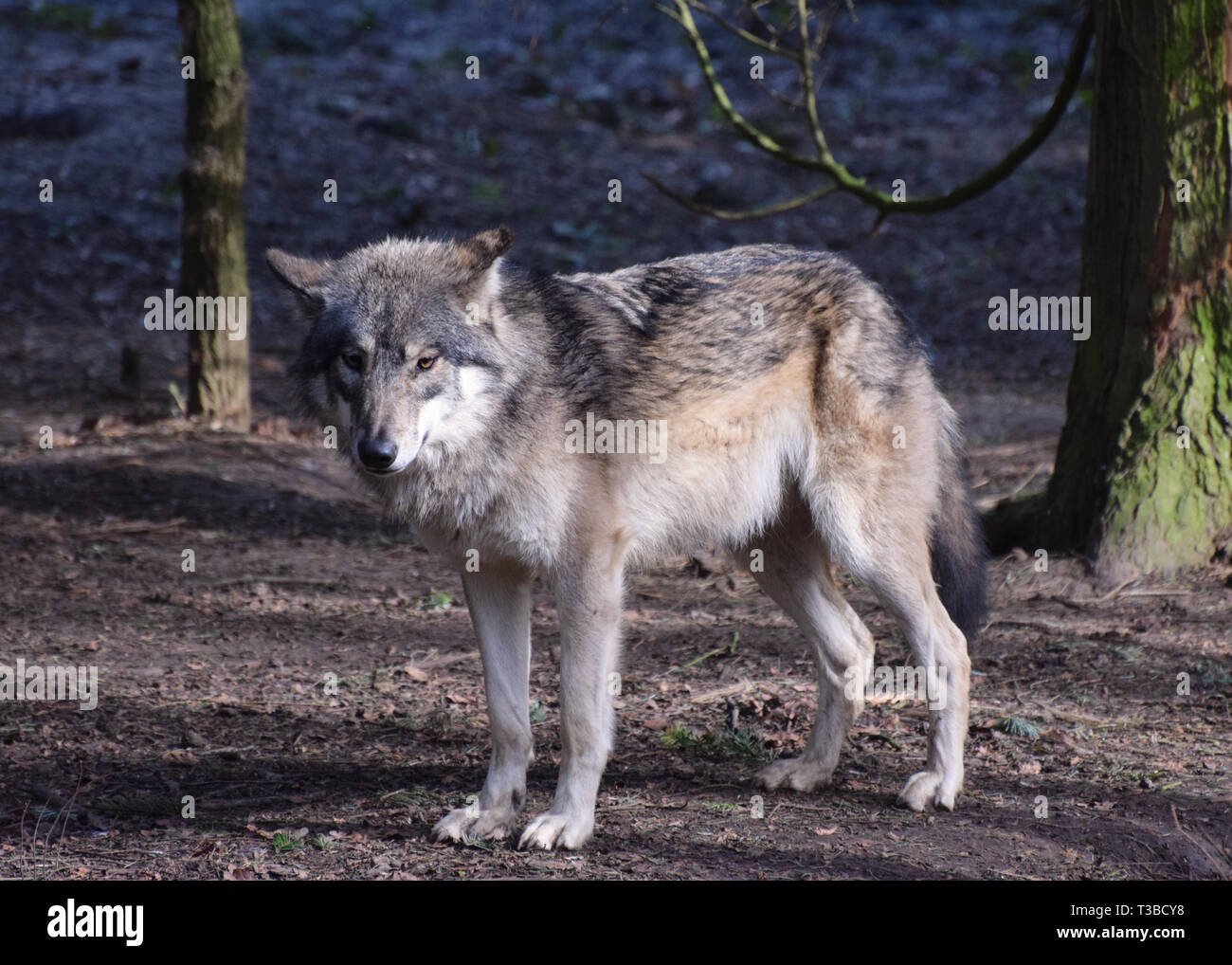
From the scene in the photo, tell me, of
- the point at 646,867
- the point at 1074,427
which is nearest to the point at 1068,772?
the point at 646,867

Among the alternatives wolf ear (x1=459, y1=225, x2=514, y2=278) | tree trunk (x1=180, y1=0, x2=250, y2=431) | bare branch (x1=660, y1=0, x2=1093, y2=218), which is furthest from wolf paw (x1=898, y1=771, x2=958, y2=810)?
tree trunk (x1=180, y1=0, x2=250, y2=431)

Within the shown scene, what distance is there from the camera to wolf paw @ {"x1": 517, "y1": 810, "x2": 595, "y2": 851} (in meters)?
3.91

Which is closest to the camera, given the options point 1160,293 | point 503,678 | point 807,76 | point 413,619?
point 503,678

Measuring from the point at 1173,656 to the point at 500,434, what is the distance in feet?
10.3

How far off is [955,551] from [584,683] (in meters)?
1.61

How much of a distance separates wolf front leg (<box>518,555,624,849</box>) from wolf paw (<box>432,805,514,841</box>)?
0.14 meters

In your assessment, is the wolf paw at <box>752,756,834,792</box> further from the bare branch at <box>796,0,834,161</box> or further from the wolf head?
the bare branch at <box>796,0,834,161</box>

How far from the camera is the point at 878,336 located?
4520mm

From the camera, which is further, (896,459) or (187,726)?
(187,726)

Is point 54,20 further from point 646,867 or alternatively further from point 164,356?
point 646,867

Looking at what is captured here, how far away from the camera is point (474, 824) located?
4.04 meters

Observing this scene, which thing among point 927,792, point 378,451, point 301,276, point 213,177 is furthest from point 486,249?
point 213,177

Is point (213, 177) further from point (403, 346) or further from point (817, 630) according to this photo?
point (817, 630)

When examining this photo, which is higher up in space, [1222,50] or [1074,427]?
[1222,50]
